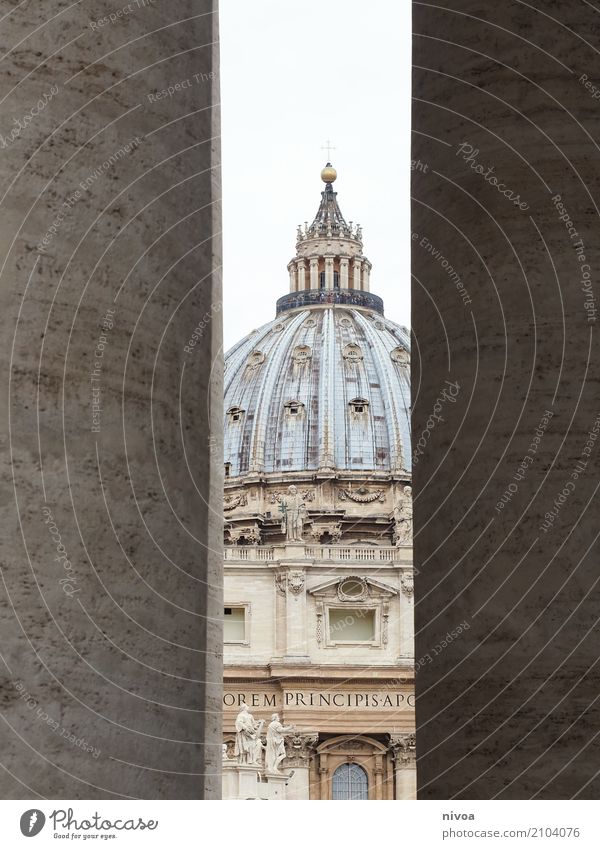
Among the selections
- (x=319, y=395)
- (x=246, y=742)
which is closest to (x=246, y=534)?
(x=319, y=395)

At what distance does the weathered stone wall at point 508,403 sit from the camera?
4656 millimetres

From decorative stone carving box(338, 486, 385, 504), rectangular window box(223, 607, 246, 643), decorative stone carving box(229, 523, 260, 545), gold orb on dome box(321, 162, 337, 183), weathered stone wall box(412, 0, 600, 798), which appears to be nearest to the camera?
weathered stone wall box(412, 0, 600, 798)

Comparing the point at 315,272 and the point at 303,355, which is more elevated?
the point at 315,272

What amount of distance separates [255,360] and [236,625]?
125ft

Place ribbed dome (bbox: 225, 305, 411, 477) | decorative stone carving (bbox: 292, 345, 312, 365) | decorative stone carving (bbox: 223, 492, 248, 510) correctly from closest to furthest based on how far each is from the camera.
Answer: decorative stone carving (bbox: 223, 492, 248, 510) → ribbed dome (bbox: 225, 305, 411, 477) → decorative stone carving (bbox: 292, 345, 312, 365)

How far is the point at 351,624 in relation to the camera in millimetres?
52219

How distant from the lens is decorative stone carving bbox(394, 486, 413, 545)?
58231 millimetres

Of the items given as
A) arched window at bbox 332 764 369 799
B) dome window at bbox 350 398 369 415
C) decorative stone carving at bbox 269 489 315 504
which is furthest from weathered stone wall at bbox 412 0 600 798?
dome window at bbox 350 398 369 415

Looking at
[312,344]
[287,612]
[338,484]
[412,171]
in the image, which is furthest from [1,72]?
[312,344]

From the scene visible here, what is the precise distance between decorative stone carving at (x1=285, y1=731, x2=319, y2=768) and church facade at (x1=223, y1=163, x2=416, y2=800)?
51 mm

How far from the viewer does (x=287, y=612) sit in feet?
167

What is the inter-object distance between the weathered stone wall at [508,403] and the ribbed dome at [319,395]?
75244mm

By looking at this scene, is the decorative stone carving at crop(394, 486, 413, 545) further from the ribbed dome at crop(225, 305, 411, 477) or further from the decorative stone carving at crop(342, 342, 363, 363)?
the decorative stone carving at crop(342, 342, 363, 363)
